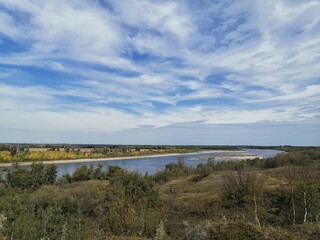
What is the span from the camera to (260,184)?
57.3 feet

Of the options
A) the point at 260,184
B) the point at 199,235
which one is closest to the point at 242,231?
the point at 199,235

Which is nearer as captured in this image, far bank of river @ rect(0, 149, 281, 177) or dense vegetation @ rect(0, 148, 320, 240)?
dense vegetation @ rect(0, 148, 320, 240)

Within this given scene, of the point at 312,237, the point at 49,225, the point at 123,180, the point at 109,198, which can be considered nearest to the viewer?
the point at 312,237

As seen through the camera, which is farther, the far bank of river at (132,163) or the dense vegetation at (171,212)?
the far bank of river at (132,163)

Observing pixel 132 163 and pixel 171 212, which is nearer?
pixel 171 212

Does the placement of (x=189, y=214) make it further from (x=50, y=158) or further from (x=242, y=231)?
(x=50, y=158)

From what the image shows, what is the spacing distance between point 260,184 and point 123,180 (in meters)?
7.64

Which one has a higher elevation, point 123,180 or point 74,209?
point 123,180

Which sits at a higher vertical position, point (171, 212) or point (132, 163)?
point (132, 163)

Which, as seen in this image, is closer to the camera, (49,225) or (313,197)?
(49,225)

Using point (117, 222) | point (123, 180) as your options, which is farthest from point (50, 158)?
point (117, 222)

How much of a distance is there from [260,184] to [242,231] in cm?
1261

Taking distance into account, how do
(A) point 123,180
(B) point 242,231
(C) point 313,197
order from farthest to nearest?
(A) point 123,180, (C) point 313,197, (B) point 242,231

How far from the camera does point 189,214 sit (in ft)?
51.8
